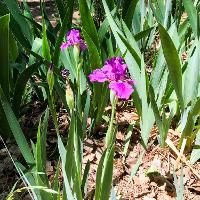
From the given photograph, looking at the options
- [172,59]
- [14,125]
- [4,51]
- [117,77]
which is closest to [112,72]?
[117,77]

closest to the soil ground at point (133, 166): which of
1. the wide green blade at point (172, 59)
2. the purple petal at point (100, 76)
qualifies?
the wide green blade at point (172, 59)

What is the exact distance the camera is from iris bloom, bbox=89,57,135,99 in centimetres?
79

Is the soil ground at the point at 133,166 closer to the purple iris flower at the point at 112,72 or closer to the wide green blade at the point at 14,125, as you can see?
the wide green blade at the point at 14,125

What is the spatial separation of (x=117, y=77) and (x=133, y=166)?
0.63m

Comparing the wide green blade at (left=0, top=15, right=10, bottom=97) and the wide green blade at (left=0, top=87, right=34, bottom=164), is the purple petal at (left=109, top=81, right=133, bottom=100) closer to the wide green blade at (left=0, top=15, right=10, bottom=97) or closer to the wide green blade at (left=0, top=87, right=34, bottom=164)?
the wide green blade at (left=0, top=87, right=34, bottom=164)

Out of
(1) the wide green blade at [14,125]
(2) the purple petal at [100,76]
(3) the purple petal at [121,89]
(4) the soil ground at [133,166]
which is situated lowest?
(4) the soil ground at [133,166]

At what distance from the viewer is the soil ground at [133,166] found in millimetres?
1275

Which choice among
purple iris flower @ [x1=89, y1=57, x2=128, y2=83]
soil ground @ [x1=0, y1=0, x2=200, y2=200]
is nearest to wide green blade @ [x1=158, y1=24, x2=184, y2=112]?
soil ground @ [x1=0, y1=0, x2=200, y2=200]

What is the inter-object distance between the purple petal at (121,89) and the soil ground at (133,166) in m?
0.48

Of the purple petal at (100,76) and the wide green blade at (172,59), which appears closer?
the purple petal at (100,76)

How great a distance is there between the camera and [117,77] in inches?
32.9

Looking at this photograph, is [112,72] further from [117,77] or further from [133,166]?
[133,166]

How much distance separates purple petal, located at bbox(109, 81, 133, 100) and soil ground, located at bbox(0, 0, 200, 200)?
1.59ft

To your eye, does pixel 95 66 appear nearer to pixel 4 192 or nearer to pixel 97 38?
pixel 97 38
